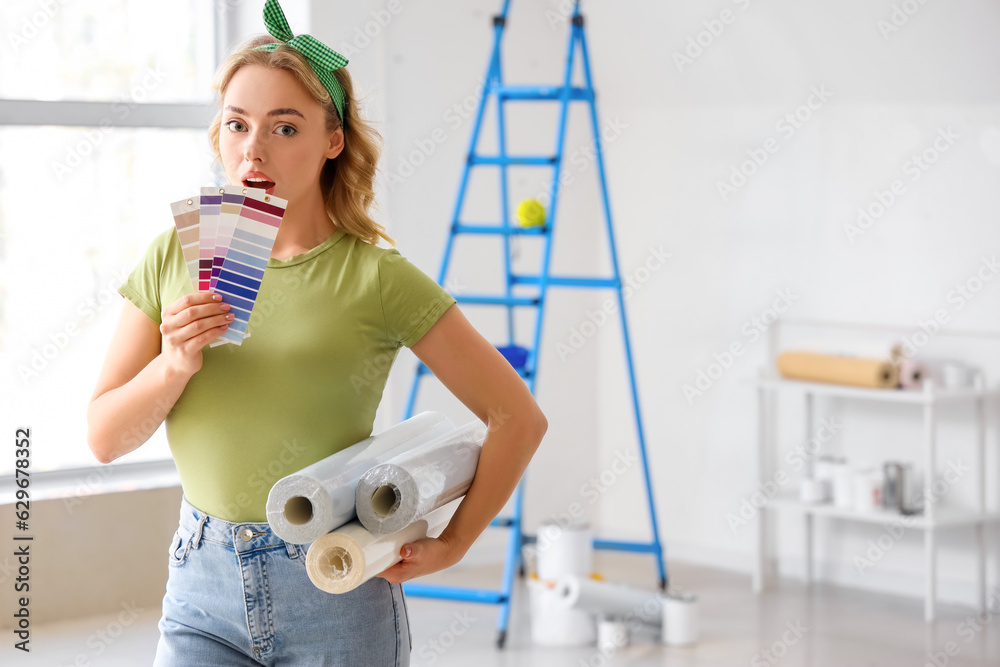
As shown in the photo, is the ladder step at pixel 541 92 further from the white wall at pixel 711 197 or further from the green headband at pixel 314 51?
the green headband at pixel 314 51

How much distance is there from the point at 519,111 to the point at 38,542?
2.28 metres

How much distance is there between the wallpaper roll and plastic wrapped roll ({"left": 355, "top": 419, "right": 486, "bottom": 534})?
101 inches

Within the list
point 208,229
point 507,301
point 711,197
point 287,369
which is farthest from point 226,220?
point 711,197

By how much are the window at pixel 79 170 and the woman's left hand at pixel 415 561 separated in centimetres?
268

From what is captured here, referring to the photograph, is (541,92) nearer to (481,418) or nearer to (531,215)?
(531,215)

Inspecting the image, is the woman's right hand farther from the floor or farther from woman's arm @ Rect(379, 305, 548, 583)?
the floor

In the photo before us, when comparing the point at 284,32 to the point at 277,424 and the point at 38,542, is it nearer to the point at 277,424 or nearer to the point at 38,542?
the point at 277,424

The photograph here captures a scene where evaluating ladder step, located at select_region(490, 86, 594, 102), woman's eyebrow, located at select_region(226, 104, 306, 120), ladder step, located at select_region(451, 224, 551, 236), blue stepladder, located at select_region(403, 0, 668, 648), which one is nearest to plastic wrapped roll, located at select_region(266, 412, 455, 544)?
woman's eyebrow, located at select_region(226, 104, 306, 120)

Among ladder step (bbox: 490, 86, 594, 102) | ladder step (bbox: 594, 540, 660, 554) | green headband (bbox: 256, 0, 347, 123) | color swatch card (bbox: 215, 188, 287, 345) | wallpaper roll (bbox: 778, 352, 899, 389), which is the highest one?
ladder step (bbox: 490, 86, 594, 102)

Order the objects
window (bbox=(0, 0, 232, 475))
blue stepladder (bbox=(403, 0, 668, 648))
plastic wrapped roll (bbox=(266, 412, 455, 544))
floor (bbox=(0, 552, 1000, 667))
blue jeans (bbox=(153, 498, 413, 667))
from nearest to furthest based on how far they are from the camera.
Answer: plastic wrapped roll (bbox=(266, 412, 455, 544))
blue jeans (bbox=(153, 498, 413, 667))
floor (bbox=(0, 552, 1000, 667))
blue stepladder (bbox=(403, 0, 668, 648))
window (bbox=(0, 0, 232, 475))

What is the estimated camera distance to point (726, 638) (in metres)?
3.35

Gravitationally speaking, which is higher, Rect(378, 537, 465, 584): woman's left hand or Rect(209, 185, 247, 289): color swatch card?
Rect(209, 185, 247, 289): color swatch card

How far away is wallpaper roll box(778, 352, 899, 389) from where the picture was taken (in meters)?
3.55

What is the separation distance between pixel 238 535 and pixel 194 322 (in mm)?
257
